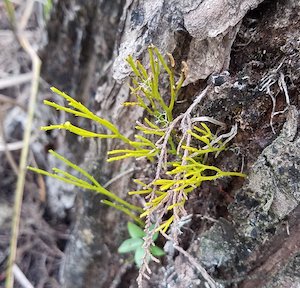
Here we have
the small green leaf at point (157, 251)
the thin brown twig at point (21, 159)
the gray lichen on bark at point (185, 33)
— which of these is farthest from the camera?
the thin brown twig at point (21, 159)

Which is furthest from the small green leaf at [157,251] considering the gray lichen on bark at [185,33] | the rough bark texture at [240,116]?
the gray lichen on bark at [185,33]

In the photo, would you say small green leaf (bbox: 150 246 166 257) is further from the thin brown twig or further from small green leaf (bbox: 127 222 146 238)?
the thin brown twig

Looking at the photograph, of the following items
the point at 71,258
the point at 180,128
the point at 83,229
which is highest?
the point at 180,128

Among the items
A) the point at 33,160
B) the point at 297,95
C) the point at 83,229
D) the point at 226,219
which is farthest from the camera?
the point at 33,160

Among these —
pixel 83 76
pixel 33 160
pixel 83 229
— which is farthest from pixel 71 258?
pixel 83 76

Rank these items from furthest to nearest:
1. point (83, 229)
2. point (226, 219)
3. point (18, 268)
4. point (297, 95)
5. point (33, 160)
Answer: point (33, 160), point (18, 268), point (83, 229), point (226, 219), point (297, 95)

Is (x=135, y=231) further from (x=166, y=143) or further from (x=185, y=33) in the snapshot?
(x=185, y=33)

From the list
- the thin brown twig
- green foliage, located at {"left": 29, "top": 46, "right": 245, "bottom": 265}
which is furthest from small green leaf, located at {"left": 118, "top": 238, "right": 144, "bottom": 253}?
the thin brown twig

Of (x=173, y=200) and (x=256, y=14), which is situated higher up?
(x=256, y=14)

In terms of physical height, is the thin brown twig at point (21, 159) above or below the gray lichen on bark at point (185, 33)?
below

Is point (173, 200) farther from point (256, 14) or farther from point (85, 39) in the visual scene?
point (85, 39)

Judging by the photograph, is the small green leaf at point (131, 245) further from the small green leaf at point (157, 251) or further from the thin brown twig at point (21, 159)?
the thin brown twig at point (21, 159)
